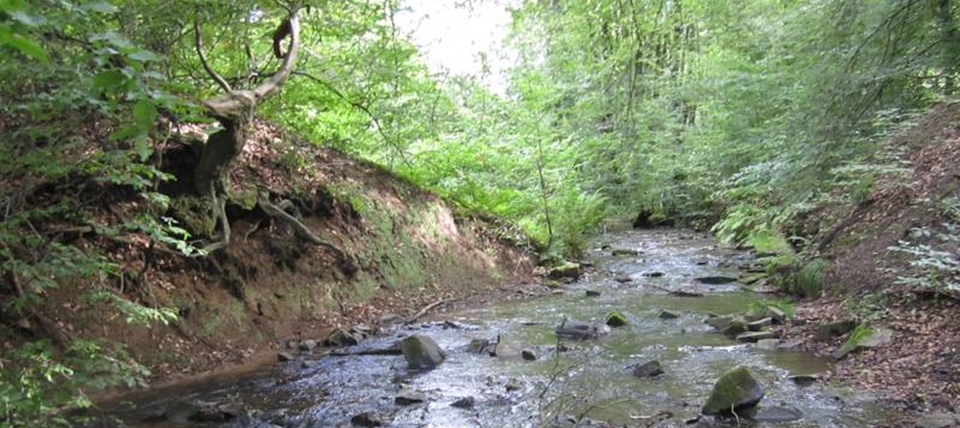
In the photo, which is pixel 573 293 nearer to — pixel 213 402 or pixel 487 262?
pixel 487 262

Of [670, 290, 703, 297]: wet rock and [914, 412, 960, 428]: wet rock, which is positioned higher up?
[914, 412, 960, 428]: wet rock

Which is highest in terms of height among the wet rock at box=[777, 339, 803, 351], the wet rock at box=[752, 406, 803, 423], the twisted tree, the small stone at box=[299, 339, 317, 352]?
the twisted tree

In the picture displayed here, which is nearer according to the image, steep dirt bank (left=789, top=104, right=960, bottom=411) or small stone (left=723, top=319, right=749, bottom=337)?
steep dirt bank (left=789, top=104, right=960, bottom=411)

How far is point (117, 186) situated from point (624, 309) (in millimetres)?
7061

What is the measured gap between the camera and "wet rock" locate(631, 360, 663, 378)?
667cm

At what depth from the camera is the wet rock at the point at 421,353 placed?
24.0 feet

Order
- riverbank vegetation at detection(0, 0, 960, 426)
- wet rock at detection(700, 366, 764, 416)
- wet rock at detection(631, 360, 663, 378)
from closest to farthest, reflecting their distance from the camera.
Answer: riverbank vegetation at detection(0, 0, 960, 426)
wet rock at detection(700, 366, 764, 416)
wet rock at detection(631, 360, 663, 378)

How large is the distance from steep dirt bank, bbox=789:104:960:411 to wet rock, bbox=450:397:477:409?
3.43 m

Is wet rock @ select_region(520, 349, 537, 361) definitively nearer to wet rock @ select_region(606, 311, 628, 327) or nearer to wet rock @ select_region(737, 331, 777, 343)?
wet rock @ select_region(606, 311, 628, 327)

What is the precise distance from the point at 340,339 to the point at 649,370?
3.84 m

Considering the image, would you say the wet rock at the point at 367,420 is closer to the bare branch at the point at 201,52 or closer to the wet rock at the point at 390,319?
the bare branch at the point at 201,52

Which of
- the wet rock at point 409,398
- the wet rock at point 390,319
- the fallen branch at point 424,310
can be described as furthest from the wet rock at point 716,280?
the wet rock at point 409,398

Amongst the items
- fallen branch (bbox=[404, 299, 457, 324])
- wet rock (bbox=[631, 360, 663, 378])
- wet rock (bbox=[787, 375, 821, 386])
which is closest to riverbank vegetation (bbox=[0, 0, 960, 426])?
fallen branch (bbox=[404, 299, 457, 324])

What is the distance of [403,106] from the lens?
10.3 m
